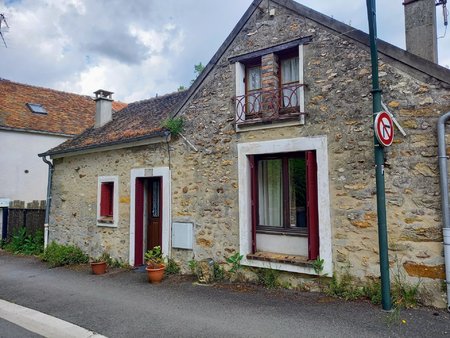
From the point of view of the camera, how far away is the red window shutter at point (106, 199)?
9.77 m

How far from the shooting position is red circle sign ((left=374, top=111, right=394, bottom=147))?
4.87 m

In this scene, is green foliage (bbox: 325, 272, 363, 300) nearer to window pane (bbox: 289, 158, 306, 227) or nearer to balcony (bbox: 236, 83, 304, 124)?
window pane (bbox: 289, 158, 306, 227)

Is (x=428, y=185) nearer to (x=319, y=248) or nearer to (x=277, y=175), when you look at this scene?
(x=319, y=248)

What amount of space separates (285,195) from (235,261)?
167 cm

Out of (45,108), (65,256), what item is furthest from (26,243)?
(45,108)

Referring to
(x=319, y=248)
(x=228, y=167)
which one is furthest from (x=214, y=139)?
(x=319, y=248)

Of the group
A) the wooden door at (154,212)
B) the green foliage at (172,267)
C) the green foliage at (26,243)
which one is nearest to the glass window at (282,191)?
the green foliage at (172,267)

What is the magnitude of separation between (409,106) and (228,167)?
3494 mm

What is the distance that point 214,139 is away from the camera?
7.45 m

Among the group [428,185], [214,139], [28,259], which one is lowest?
[28,259]

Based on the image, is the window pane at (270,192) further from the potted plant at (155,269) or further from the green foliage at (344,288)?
the potted plant at (155,269)

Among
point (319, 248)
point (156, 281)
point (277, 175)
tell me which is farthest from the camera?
point (156, 281)

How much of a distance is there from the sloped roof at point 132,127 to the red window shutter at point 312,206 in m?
3.57

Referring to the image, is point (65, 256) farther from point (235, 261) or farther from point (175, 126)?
point (235, 261)
